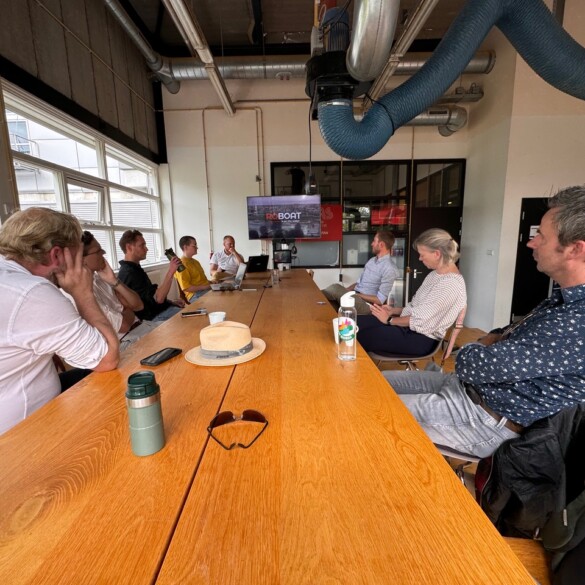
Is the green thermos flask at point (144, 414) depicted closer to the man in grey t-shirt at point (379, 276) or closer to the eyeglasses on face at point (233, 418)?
the eyeglasses on face at point (233, 418)

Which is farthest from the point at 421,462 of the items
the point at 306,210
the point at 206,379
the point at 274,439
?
the point at 306,210

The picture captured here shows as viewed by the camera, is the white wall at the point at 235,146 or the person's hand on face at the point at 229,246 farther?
the white wall at the point at 235,146

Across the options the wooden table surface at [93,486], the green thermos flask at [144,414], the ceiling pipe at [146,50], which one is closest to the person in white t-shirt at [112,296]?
the wooden table surface at [93,486]

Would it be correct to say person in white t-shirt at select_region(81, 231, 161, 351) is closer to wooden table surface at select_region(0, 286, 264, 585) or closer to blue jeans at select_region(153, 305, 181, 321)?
blue jeans at select_region(153, 305, 181, 321)

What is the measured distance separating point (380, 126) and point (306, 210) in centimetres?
277

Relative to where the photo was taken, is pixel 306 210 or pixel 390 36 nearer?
pixel 390 36

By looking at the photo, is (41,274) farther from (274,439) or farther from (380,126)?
(380,126)

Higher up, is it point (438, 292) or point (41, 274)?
point (41, 274)

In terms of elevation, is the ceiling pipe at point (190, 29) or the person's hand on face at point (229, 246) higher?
the ceiling pipe at point (190, 29)

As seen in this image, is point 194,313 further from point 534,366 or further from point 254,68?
point 254,68

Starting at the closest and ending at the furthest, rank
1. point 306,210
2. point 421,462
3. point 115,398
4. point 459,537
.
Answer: point 459,537, point 421,462, point 115,398, point 306,210

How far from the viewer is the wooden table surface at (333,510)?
1.56 ft

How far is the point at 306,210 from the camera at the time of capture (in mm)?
5215

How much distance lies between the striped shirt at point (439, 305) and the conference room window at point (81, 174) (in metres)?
3.52
